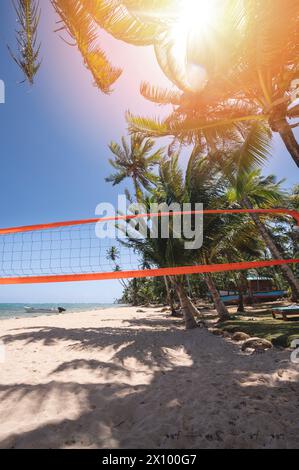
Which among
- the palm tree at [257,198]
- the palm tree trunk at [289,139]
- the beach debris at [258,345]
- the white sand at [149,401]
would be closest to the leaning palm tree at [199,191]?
the palm tree at [257,198]

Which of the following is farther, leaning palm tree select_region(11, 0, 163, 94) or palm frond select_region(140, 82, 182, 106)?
palm frond select_region(140, 82, 182, 106)

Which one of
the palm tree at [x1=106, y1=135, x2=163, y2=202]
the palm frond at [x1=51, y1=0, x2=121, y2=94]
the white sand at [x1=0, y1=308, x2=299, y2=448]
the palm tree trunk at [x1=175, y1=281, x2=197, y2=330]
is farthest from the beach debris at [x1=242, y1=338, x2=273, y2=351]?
the palm tree at [x1=106, y1=135, x2=163, y2=202]

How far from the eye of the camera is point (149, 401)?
125 inches

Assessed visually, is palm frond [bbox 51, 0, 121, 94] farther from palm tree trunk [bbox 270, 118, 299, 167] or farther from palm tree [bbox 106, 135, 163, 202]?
palm tree [bbox 106, 135, 163, 202]

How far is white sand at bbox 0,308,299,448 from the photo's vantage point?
2355mm

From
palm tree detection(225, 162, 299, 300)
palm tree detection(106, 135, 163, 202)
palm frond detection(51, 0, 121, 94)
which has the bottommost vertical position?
palm tree detection(225, 162, 299, 300)

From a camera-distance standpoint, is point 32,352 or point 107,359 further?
point 32,352

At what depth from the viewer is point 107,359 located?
554 centimetres

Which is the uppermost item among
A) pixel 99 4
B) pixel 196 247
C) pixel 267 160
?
pixel 99 4

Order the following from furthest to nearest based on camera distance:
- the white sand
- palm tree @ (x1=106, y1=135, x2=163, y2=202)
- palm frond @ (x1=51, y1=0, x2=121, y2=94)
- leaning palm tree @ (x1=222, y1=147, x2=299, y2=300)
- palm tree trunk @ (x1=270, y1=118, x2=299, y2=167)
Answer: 1. palm tree @ (x1=106, y1=135, x2=163, y2=202)
2. leaning palm tree @ (x1=222, y1=147, x2=299, y2=300)
3. palm tree trunk @ (x1=270, y1=118, x2=299, y2=167)
4. palm frond @ (x1=51, y1=0, x2=121, y2=94)
5. the white sand
